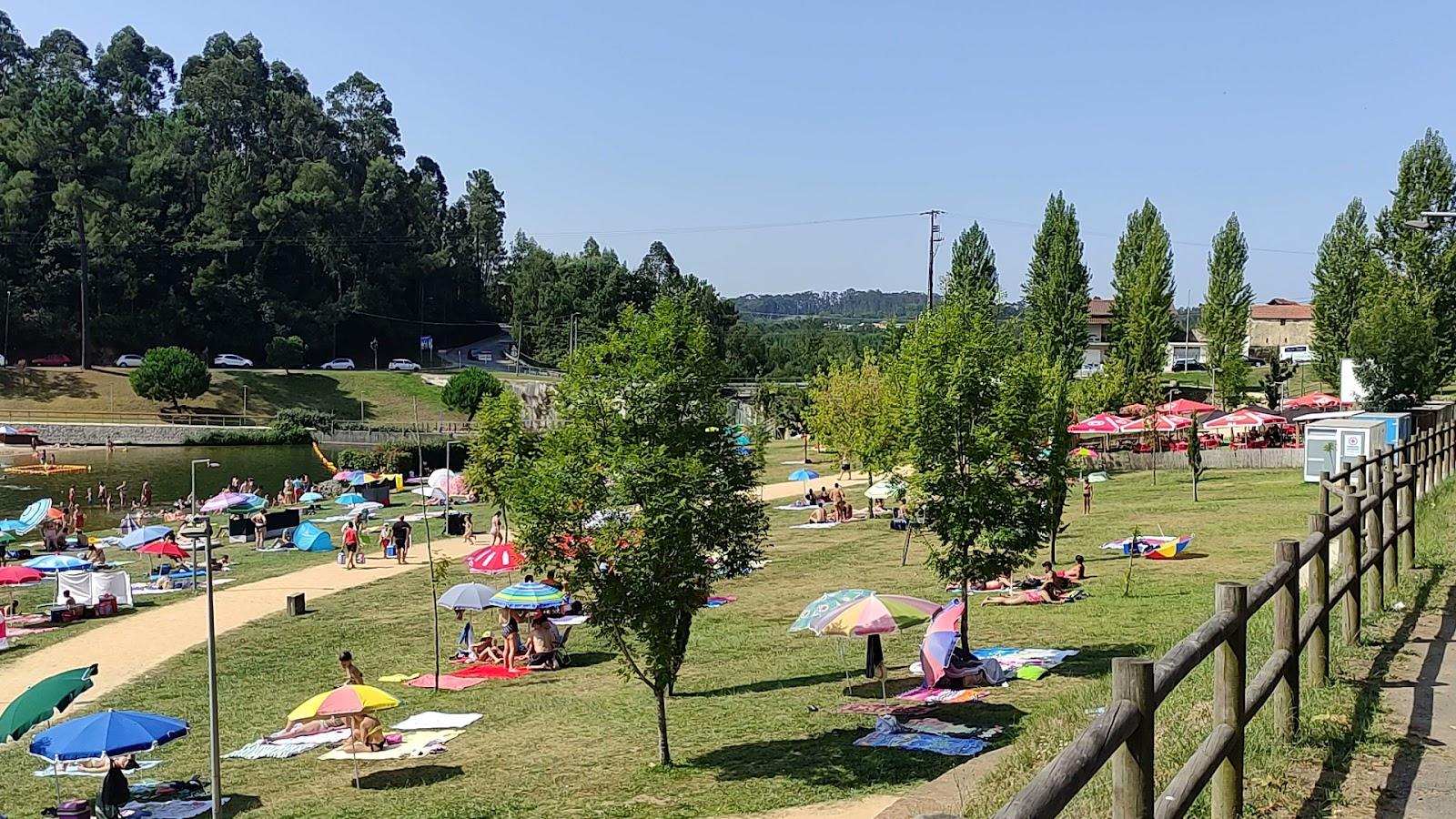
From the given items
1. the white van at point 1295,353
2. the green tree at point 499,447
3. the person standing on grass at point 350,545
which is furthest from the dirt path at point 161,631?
the white van at point 1295,353

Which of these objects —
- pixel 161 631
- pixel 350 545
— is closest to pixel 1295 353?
pixel 350 545

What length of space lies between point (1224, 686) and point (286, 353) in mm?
94246

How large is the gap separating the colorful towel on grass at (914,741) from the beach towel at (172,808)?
7.45 metres

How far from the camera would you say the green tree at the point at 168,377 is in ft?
269

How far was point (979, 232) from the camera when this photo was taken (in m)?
67.4

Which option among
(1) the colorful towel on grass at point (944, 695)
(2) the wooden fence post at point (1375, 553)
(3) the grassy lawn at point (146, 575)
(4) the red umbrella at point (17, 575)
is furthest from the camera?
(4) the red umbrella at point (17, 575)

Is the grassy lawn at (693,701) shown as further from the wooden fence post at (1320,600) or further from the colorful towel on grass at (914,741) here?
the wooden fence post at (1320,600)

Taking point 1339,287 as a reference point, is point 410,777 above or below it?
below

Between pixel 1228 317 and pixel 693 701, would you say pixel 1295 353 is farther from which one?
pixel 693 701

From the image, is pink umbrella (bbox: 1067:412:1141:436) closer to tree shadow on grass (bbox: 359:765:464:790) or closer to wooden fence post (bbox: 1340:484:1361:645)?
tree shadow on grass (bbox: 359:765:464:790)

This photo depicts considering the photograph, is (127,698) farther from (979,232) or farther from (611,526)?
(979,232)

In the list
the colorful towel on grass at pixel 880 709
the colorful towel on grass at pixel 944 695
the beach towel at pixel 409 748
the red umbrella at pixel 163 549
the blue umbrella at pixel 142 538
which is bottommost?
the beach towel at pixel 409 748

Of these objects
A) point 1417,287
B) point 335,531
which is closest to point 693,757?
point 335,531

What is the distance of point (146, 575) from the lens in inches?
1320
